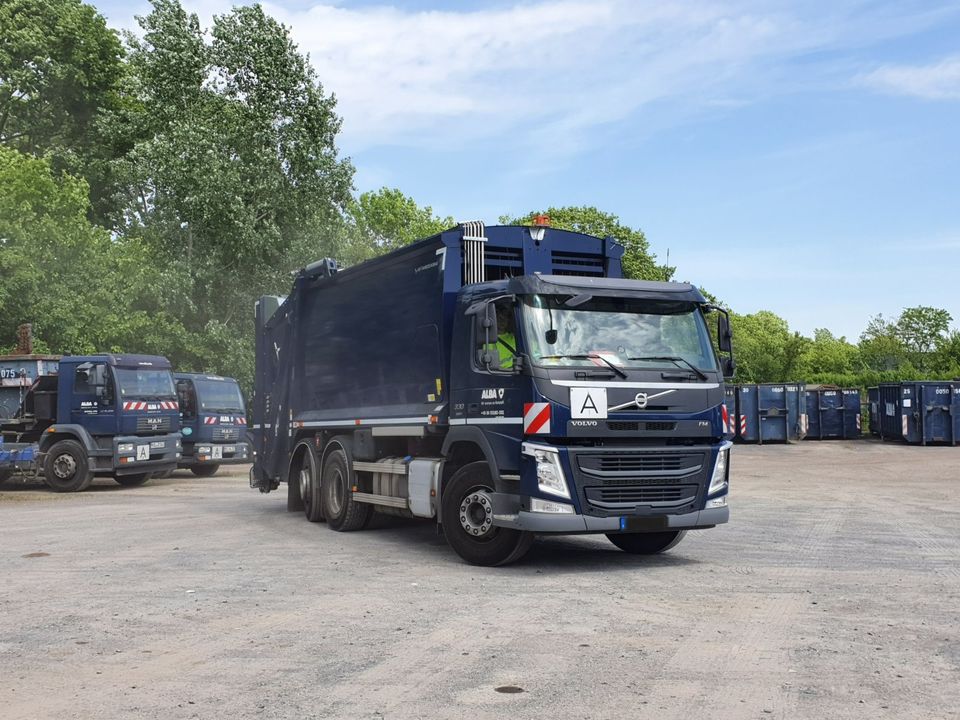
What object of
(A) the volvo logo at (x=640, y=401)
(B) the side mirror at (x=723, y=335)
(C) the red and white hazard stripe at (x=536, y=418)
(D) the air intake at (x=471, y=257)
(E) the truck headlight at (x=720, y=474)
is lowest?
(E) the truck headlight at (x=720, y=474)

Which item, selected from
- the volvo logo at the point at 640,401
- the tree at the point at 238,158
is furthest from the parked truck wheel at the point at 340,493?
the tree at the point at 238,158

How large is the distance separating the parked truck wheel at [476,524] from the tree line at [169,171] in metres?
23.2

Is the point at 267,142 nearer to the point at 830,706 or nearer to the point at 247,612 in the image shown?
the point at 247,612

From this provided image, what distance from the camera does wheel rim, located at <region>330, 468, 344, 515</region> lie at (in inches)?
547

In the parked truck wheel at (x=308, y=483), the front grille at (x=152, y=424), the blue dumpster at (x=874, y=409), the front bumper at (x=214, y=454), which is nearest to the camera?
the parked truck wheel at (x=308, y=483)

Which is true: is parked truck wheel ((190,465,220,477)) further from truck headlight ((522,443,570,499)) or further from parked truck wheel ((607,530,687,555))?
truck headlight ((522,443,570,499))

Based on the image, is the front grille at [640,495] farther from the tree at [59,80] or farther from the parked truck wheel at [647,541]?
the tree at [59,80]

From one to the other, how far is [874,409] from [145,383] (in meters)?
26.4

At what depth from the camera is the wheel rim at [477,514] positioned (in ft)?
34.7

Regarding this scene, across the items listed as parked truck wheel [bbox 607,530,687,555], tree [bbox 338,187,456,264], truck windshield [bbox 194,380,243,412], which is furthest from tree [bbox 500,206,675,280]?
parked truck wheel [bbox 607,530,687,555]

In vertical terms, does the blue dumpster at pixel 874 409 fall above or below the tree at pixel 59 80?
below

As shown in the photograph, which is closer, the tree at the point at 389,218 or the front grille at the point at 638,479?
the front grille at the point at 638,479

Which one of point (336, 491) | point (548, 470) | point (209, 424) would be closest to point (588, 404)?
point (548, 470)

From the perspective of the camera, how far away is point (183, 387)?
87.0 feet
